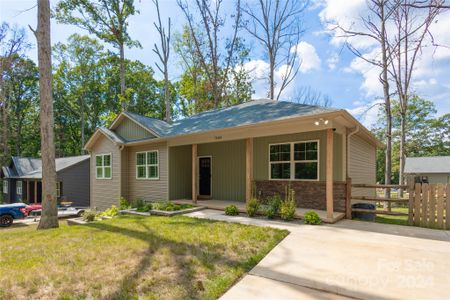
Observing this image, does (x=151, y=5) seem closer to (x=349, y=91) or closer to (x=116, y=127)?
(x=116, y=127)

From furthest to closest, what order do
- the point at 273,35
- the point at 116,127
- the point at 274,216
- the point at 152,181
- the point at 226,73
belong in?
the point at 226,73, the point at 273,35, the point at 116,127, the point at 152,181, the point at 274,216

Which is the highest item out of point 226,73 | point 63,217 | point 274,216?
point 226,73

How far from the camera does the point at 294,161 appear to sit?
8422mm

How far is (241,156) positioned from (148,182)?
4.47 m

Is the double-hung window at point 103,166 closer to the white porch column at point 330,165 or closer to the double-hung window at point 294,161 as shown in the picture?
the double-hung window at point 294,161

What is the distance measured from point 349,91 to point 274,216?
16.7 m

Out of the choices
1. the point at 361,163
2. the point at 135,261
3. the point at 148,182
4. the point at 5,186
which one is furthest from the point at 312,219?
the point at 5,186

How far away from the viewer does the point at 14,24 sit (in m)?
22.2

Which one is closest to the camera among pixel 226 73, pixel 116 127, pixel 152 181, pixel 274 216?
pixel 274 216

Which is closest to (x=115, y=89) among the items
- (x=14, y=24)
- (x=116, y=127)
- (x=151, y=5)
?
(x=14, y=24)

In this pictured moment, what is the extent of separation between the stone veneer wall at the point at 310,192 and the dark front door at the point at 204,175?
9.09 feet

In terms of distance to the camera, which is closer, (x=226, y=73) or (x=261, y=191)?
(x=261, y=191)

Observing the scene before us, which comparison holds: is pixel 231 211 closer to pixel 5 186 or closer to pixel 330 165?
pixel 330 165

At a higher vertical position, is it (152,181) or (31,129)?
(31,129)
